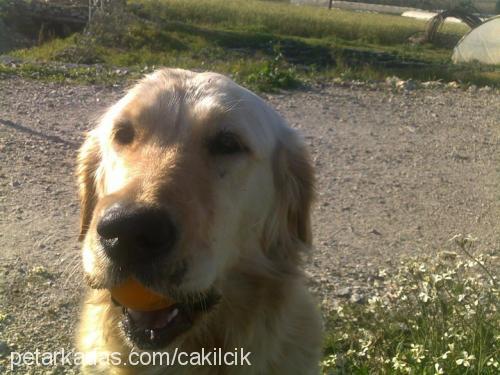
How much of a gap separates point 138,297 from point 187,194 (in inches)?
18.2

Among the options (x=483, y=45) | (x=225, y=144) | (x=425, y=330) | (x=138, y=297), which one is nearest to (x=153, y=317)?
(x=138, y=297)

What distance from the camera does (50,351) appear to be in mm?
3896

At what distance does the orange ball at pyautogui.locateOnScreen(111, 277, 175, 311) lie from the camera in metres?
2.48

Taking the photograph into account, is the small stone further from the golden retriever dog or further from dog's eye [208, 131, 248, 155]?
dog's eye [208, 131, 248, 155]

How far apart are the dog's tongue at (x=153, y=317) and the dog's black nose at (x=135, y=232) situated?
1.31 ft

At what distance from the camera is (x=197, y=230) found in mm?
2475

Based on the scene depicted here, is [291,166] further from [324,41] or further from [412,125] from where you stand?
[324,41]

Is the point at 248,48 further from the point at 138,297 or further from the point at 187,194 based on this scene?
the point at 138,297

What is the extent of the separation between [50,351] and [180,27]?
19.5 m

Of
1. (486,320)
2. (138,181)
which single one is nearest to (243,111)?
(138,181)

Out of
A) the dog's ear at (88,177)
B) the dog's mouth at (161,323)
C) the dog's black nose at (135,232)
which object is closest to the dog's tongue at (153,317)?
the dog's mouth at (161,323)

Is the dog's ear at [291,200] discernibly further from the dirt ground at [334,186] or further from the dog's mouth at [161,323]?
the dog's mouth at [161,323]

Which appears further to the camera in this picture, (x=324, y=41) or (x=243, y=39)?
(x=324, y=41)

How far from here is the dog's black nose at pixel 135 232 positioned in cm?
222
